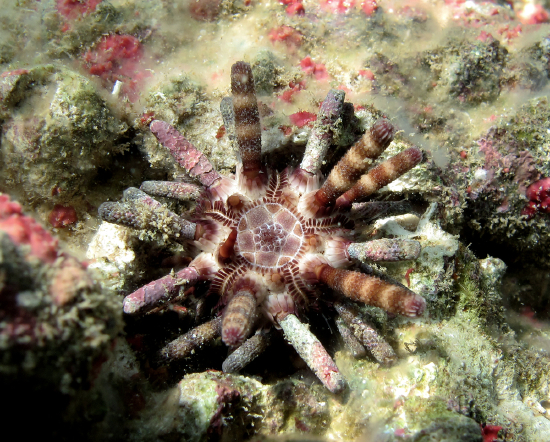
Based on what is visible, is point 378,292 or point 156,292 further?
point 156,292

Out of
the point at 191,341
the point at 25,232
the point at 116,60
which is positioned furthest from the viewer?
the point at 116,60

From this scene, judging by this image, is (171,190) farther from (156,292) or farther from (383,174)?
(383,174)

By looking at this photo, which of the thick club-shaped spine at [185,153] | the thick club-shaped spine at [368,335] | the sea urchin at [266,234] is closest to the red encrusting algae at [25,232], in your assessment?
the sea urchin at [266,234]

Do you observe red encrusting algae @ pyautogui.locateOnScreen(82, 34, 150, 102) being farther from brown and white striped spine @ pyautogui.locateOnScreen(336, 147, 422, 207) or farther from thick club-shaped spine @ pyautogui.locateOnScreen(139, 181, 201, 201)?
brown and white striped spine @ pyautogui.locateOnScreen(336, 147, 422, 207)

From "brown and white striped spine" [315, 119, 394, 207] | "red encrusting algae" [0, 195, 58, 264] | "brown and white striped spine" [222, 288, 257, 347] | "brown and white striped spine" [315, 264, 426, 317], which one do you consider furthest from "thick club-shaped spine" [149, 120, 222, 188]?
"red encrusting algae" [0, 195, 58, 264]

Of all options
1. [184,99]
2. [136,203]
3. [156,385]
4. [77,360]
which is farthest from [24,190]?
[77,360]

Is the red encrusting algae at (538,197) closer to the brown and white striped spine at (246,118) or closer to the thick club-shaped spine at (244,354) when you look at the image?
the brown and white striped spine at (246,118)

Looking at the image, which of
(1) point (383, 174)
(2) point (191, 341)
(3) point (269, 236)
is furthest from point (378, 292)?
(2) point (191, 341)
